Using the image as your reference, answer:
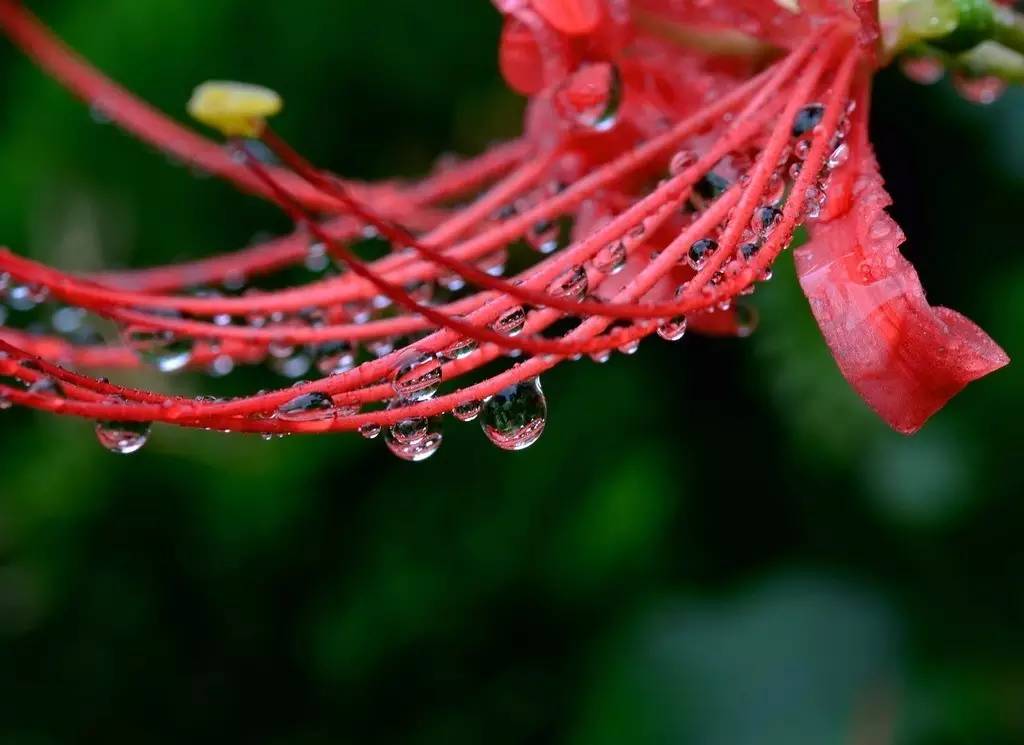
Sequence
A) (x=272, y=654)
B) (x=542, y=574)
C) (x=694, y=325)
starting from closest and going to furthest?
(x=694, y=325), (x=542, y=574), (x=272, y=654)

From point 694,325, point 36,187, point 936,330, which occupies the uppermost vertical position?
point 36,187

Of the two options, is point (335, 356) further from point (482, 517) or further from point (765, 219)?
point (482, 517)

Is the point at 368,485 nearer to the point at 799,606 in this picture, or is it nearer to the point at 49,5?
the point at 799,606

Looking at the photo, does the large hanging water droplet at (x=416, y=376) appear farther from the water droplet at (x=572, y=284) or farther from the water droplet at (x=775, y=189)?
the water droplet at (x=775, y=189)

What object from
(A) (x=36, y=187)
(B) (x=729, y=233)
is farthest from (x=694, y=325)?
(A) (x=36, y=187)

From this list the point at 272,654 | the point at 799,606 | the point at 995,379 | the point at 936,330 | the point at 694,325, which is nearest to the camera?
the point at 936,330

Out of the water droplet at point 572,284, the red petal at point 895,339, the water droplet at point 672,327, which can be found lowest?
the red petal at point 895,339

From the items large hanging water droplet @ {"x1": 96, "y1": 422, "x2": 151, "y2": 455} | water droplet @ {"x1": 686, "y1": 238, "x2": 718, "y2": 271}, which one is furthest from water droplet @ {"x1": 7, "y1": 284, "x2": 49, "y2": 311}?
water droplet @ {"x1": 686, "y1": 238, "x2": 718, "y2": 271}

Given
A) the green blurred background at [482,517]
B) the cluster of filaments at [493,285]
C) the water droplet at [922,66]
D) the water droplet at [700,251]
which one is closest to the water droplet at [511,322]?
the cluster of filaments at [493,285]
